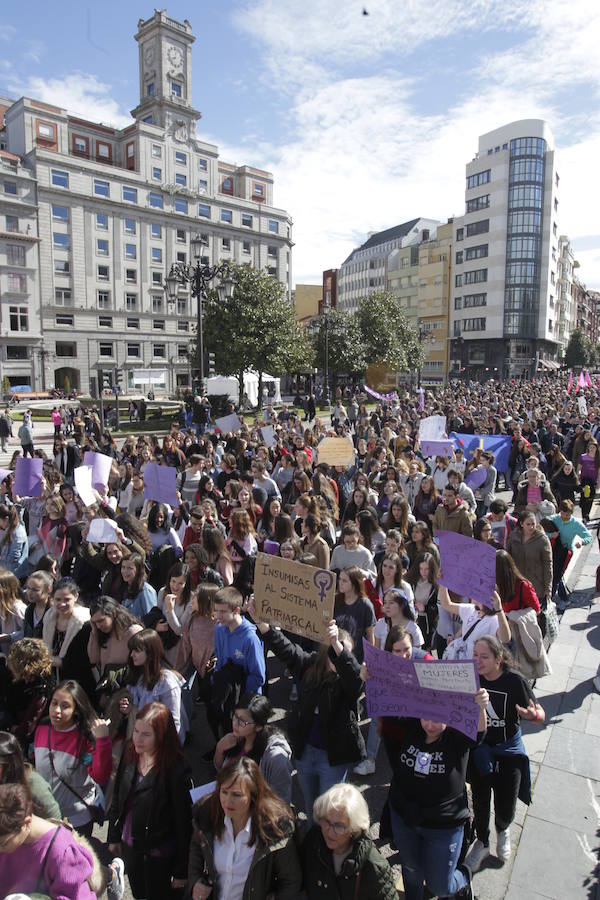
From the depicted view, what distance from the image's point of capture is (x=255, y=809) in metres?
3.02

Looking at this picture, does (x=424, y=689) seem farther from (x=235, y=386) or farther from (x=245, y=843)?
(x=235, y=386)

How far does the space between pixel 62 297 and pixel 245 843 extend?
64.8m

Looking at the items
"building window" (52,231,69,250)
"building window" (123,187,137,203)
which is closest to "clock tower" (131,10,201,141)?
"building window" (123,187,137,203)

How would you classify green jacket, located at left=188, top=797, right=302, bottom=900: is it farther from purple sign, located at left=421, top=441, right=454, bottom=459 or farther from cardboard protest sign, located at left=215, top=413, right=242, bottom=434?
cardboard protest sign, located at left=215, top=413, right=242, bottom=434

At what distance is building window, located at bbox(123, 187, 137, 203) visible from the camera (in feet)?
210

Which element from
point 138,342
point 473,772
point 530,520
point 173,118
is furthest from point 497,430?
point 173,118

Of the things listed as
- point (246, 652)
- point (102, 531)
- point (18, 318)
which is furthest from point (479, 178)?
point (246, 652)

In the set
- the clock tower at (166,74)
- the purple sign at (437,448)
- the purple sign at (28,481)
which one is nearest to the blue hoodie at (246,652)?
the purple sign at (28,481)

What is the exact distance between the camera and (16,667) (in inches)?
168

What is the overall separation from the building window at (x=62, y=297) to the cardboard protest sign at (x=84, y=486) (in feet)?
188

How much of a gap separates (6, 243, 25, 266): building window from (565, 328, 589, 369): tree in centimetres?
7953

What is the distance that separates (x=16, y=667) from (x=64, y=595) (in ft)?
2.80

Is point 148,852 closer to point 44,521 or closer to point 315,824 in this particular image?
point 315,824

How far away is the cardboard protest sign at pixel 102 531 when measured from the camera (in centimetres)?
673
